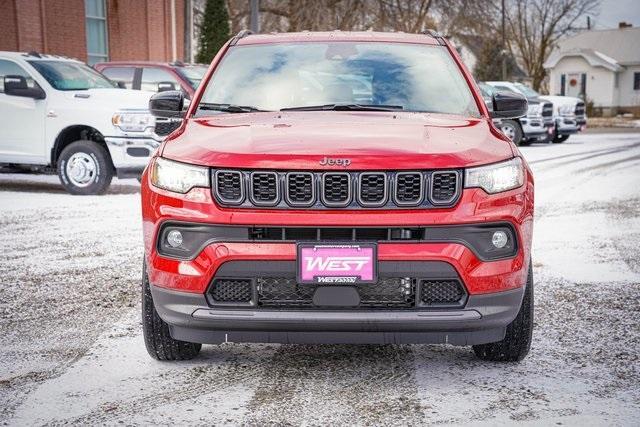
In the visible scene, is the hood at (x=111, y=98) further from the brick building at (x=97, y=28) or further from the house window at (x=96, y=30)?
the house window at (x=96, y=30)

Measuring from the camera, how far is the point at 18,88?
11.7 m

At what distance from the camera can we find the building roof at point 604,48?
2778 inches

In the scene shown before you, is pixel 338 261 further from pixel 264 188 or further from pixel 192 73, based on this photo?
pixel 192 73

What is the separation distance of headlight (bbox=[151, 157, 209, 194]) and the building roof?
70.0 metres

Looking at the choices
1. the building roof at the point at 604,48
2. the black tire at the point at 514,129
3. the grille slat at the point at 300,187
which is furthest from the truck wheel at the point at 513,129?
the building roof at the point at 604,48

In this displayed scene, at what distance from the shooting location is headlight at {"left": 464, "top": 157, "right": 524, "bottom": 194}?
3.94 m

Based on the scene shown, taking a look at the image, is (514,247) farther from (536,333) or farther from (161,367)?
(161,367)

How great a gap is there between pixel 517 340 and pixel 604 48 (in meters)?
75.4

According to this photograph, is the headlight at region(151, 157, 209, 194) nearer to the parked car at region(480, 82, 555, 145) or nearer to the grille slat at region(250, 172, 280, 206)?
the grille slat at region(250, 172, 280, 206)

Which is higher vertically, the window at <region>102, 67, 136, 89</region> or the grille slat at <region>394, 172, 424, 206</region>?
the window at <region>102, 67, 136, 89</region>

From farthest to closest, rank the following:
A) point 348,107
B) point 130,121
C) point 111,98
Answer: point 111,98 → point 130,121 → point 348,107

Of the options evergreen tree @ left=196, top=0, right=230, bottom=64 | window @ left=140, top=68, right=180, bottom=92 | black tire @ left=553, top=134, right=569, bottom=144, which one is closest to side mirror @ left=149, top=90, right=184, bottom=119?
window @ left=140, top=68, right=180, bottom=92

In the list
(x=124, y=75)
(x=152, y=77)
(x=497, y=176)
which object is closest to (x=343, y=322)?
(x=497, y=176)

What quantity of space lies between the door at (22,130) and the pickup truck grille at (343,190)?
895cm
